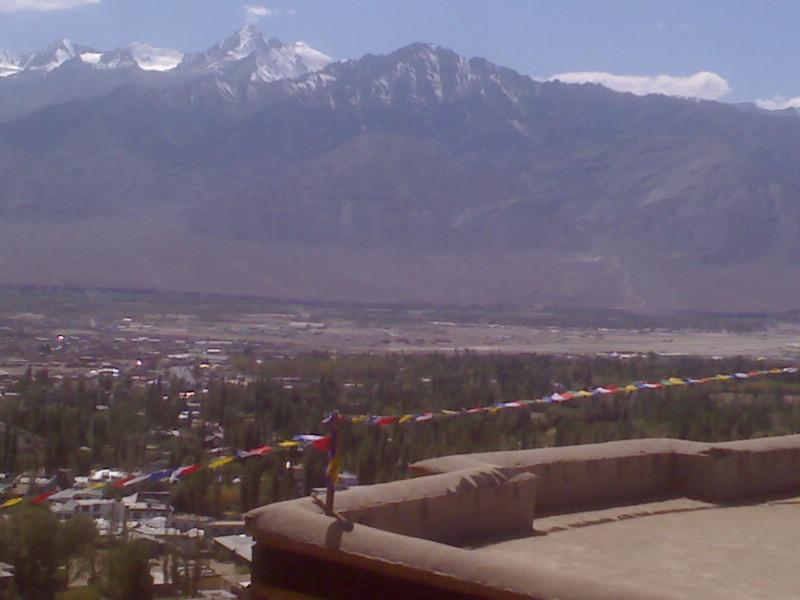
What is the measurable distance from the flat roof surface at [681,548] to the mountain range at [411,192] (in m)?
99.8

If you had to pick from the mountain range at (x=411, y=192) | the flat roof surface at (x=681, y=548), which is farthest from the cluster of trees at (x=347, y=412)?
the mountain range at (x=411, y=192)

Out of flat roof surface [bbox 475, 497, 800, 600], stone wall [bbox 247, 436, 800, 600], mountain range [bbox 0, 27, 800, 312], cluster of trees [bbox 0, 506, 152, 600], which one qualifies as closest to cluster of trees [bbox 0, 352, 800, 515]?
cluster of trees [bbox 0, 506, 152, 600]

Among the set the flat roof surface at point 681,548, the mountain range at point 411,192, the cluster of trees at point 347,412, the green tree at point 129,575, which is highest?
the mountain range at point 411,192

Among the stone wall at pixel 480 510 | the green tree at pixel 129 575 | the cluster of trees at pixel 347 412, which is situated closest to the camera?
the stone wall at pixel 480 510

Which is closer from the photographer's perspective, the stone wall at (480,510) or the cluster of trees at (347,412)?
the stone wall at (480,510)

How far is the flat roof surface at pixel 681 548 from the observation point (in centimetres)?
646

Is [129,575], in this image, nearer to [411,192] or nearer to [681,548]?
[681,548]

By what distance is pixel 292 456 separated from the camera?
82.9 feet

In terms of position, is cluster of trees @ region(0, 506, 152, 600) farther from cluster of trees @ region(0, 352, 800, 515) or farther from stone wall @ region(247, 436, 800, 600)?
stone wall @ region(247, 436, 800, 600)

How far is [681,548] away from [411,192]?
426ft

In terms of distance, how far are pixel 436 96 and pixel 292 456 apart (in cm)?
14628

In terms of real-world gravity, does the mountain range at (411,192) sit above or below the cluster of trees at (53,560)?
above

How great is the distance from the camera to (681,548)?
7324 mm

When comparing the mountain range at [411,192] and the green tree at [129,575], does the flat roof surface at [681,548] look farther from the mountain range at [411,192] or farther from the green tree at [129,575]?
the mountain range at [411,192]
